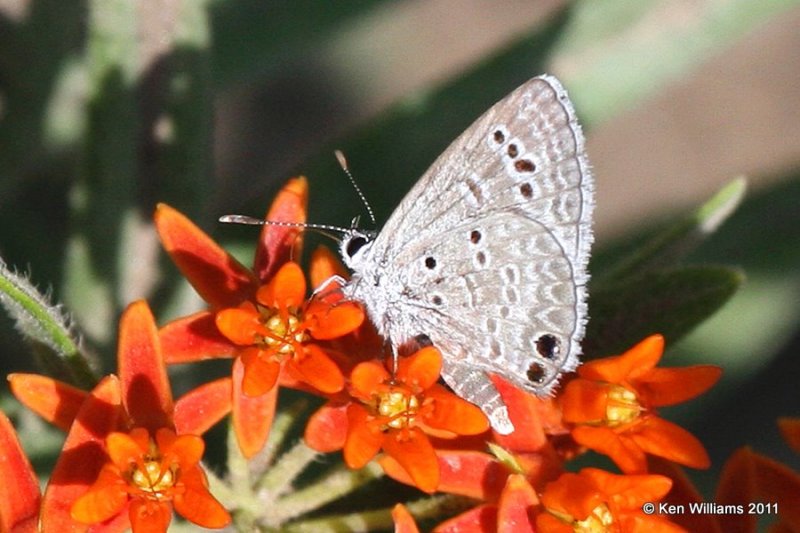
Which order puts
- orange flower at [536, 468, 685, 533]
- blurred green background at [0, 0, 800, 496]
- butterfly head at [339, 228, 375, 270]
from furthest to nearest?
blurred green background at [0, 0, 800, 496] < butterfly head at [339, 228, 375, 270] < orange flower at [536, 468, 685, 533]

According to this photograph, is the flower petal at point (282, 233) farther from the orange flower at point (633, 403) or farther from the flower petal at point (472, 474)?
the orange flower at point (633, 403)

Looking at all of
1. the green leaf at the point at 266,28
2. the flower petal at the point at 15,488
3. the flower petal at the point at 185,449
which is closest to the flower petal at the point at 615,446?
the flower petal at the point at 185,449

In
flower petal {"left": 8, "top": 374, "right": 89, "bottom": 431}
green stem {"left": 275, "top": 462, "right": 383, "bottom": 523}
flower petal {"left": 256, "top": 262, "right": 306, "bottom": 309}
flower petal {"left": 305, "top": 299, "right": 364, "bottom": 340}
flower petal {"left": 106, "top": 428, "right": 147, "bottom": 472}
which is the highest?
flower petal {"left": 256, "top": 262, "right": 306, "bottom": 309}

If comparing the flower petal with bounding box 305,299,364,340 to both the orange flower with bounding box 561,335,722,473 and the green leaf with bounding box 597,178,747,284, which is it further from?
the green leaf with bounding box 597,178,747,284

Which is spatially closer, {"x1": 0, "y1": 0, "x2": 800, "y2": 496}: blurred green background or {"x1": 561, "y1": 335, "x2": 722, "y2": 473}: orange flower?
{"x1": 561, "y1": 335, "x2": 722, "y2": 473}: orange flower

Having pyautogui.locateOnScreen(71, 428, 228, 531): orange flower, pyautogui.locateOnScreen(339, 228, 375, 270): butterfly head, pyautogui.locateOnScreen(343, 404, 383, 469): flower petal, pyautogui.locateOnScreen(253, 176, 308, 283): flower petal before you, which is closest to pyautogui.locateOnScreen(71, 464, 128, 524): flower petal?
pyautogui.locateOnScreen(71, 428, 228, 531): orange flower

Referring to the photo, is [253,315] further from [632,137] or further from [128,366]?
[632,137]

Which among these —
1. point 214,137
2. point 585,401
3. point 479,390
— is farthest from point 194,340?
point 214,137

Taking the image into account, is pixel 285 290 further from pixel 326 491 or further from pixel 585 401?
pixel 585 401
